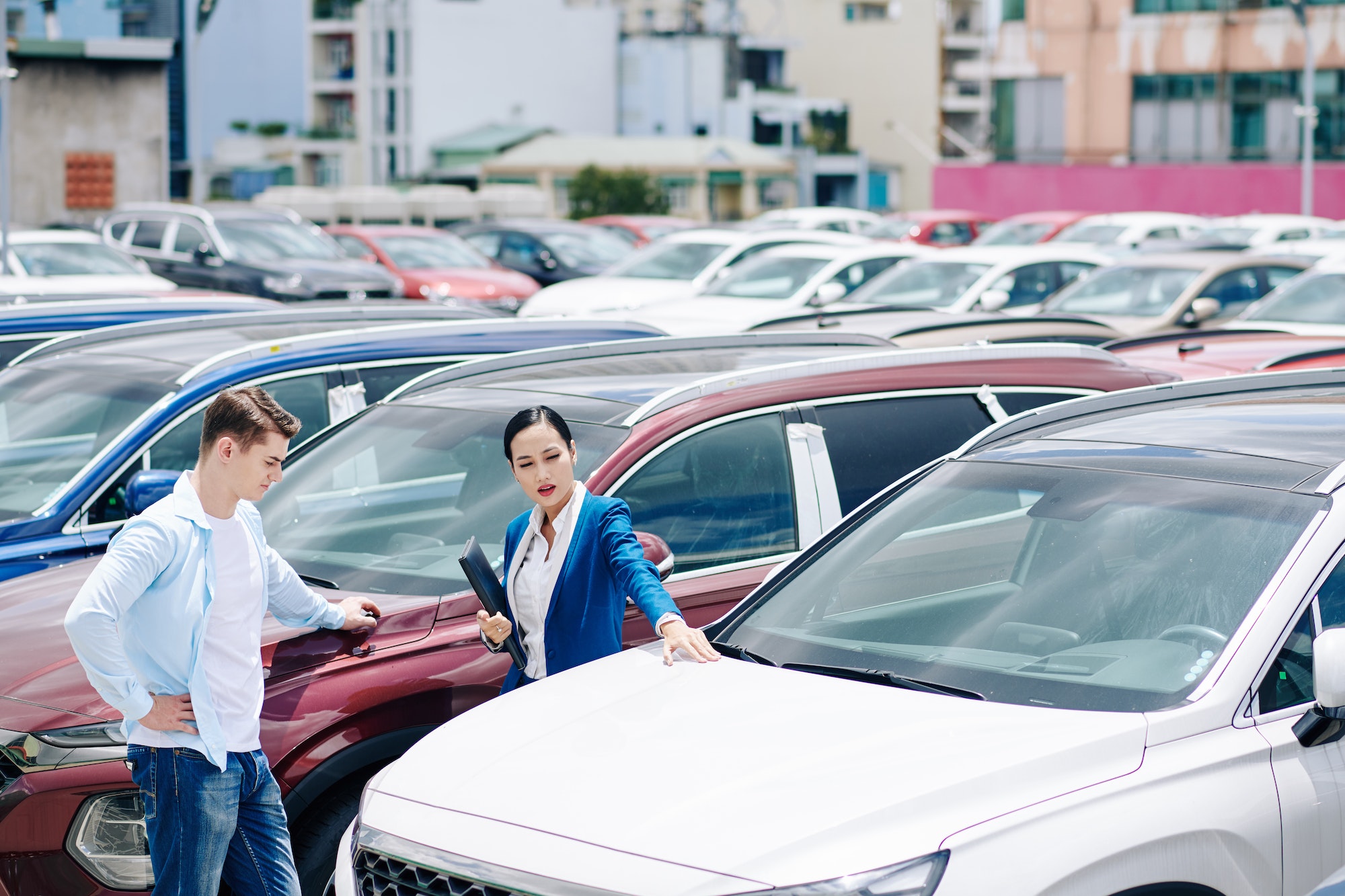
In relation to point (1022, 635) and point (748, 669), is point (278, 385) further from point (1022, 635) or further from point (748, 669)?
point (1022, 635)

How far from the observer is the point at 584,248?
88.9ft

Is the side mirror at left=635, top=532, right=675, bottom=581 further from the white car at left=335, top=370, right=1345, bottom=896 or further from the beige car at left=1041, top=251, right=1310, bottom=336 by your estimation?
the beige car at left=1041, top=251, right=1310, bottom=336

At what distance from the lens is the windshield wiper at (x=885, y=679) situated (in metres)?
3.47

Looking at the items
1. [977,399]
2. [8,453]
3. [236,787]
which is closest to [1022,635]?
[236,787]

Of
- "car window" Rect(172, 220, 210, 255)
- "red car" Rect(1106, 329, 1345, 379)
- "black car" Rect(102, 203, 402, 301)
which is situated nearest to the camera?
"red car" Rect(1106, 329, 1345, 379)

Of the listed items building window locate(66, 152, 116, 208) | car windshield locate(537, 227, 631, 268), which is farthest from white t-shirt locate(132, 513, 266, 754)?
building window locate(66, 152, 116, 208)

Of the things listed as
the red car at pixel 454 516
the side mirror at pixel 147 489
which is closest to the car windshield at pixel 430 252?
the red car at pixel 454 516

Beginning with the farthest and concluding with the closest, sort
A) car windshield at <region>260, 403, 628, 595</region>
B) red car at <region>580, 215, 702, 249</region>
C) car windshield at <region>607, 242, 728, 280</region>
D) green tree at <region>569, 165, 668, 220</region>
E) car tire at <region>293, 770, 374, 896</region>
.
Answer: green tree at <region>569, 165, 668, 220</region>
red car at <region>580, 215, 702, 249</region>
car windshield at <region>607, 242, 728, 280</region>
car windshield at <region>260, 403, 628, 595</region>
car tire at <region>293, 770, 374, 896</region>

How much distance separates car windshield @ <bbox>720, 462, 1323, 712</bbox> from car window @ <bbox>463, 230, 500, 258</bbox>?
23848 mm

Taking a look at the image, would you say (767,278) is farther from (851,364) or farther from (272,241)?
(851,364)

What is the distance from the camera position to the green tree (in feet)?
191

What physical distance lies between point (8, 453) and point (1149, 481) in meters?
4.86

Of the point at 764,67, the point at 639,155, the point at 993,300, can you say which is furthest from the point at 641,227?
the point at 764,67

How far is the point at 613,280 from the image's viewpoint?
18656 mm
